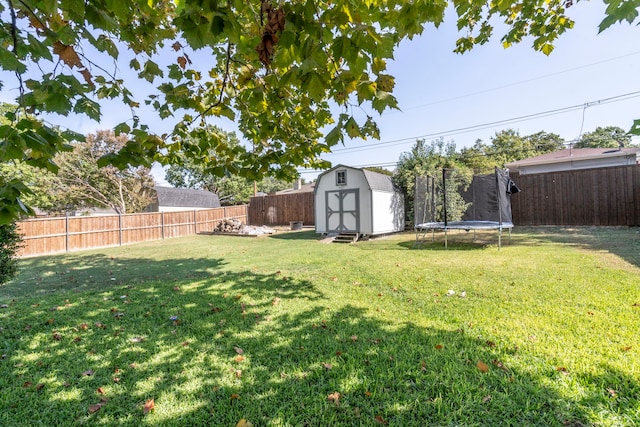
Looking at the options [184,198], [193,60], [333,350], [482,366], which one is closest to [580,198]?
[482,366]

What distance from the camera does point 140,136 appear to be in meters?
2.36


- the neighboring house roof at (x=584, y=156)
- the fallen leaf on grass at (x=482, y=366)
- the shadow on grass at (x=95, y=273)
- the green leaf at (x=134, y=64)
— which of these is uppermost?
the neighboring house roof at (x=584, y=156)

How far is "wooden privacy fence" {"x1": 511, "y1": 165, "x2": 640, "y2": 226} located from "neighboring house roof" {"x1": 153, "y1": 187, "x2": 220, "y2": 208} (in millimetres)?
26696

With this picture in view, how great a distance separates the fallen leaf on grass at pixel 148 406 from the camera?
173 centimetres

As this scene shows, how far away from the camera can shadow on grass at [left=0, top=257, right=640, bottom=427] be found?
1665mm

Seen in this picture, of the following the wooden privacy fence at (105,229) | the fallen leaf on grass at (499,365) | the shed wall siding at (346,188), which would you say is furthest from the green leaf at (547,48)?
the wooden privacy fence at (105,229)

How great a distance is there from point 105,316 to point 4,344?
81cm

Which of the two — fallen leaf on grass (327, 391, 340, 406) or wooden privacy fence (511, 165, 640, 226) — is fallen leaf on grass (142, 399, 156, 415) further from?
wooden privacy fence (511, 165, 640, 226)

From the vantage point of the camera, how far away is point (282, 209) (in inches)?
757

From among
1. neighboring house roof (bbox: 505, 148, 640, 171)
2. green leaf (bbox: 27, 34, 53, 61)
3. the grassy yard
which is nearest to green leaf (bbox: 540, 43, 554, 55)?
the grassy yard

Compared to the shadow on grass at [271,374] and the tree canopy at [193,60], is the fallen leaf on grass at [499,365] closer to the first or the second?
the shadow on grass at [271,374]

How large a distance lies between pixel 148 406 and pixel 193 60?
11.0ft

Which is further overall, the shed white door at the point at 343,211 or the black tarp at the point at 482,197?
the shed white door at the point at 343,211

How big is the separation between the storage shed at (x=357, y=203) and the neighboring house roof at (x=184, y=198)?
19.1m
